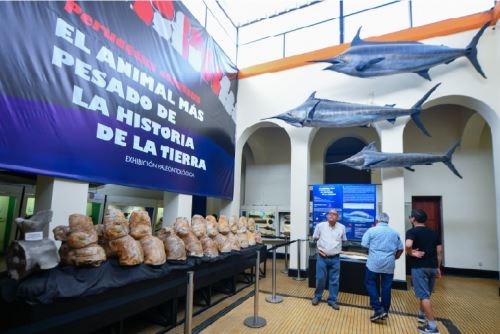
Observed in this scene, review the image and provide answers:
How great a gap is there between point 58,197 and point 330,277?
12.9 ft

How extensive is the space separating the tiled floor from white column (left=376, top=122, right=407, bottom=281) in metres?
1.14

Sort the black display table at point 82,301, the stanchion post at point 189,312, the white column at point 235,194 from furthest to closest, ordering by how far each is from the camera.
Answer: the white column at point 235,194 < the stanchion post at point 189,312 < the black display table at point 82,301

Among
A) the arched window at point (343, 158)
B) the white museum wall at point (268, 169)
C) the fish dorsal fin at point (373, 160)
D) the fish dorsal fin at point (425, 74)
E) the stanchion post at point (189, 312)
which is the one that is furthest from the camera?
the arched window at point (343, 158)

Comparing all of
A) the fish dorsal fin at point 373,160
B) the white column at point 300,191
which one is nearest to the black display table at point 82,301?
the white column at point 300,191

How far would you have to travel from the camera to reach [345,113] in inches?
229

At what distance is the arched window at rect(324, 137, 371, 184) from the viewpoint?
1041 cm

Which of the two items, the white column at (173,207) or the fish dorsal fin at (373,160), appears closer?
the white column at (173,207)

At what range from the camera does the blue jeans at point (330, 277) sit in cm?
449

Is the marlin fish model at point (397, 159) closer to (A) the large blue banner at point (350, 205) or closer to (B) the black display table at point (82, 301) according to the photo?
(A) the large blue banner at point (350, 205)

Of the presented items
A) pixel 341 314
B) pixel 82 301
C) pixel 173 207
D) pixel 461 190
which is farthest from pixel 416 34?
pixel 82 301

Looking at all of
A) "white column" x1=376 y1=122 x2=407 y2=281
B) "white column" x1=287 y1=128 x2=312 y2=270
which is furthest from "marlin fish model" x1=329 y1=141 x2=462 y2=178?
"white column" x1=287 y1=128 x2=312 y2=270

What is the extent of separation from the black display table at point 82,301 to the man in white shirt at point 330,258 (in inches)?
87.7

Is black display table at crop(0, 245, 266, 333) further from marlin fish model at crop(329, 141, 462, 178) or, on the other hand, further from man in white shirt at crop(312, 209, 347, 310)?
marlin fish model at crop(329, 141, 462, 178)

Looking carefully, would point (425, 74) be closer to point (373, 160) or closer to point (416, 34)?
point (416, 34)
